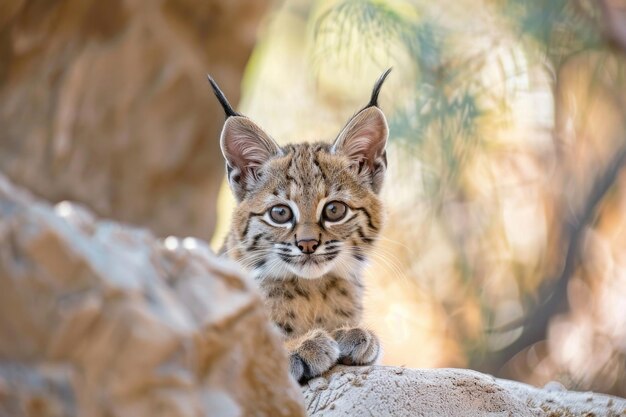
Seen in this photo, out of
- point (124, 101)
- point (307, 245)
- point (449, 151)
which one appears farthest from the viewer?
point (449, 151)

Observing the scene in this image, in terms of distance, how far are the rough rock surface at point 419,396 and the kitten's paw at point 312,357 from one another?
41 millimetres

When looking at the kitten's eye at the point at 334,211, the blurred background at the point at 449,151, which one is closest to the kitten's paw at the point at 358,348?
the kitten's eye at the point at 334,211

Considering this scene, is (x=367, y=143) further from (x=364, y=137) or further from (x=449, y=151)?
(x=449, y=151)

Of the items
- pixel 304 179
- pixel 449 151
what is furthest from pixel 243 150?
pixel 449 151

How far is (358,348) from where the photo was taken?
3.96 meters

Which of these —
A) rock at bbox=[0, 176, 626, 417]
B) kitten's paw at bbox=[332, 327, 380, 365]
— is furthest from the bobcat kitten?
rock at bbox=[0, 176, 626, 417]

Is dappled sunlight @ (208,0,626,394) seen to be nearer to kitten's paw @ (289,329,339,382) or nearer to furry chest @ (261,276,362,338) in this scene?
furry chest @ (261,276,362,338)

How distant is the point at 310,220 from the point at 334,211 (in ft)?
0.51

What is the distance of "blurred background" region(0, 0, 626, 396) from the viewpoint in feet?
26.9

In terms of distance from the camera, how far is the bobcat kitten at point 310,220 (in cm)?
439

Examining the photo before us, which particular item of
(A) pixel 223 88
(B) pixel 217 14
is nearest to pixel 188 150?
(A) pixel 223 88

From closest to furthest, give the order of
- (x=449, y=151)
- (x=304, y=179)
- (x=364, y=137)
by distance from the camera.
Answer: (x=304, y=179), (x=364, y=137), (x=449, y=151)

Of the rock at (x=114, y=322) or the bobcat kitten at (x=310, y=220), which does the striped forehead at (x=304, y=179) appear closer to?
the bobcat kitten at (x=310, y=220)

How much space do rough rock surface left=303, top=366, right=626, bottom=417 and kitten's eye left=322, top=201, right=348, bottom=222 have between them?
899 millimetres
